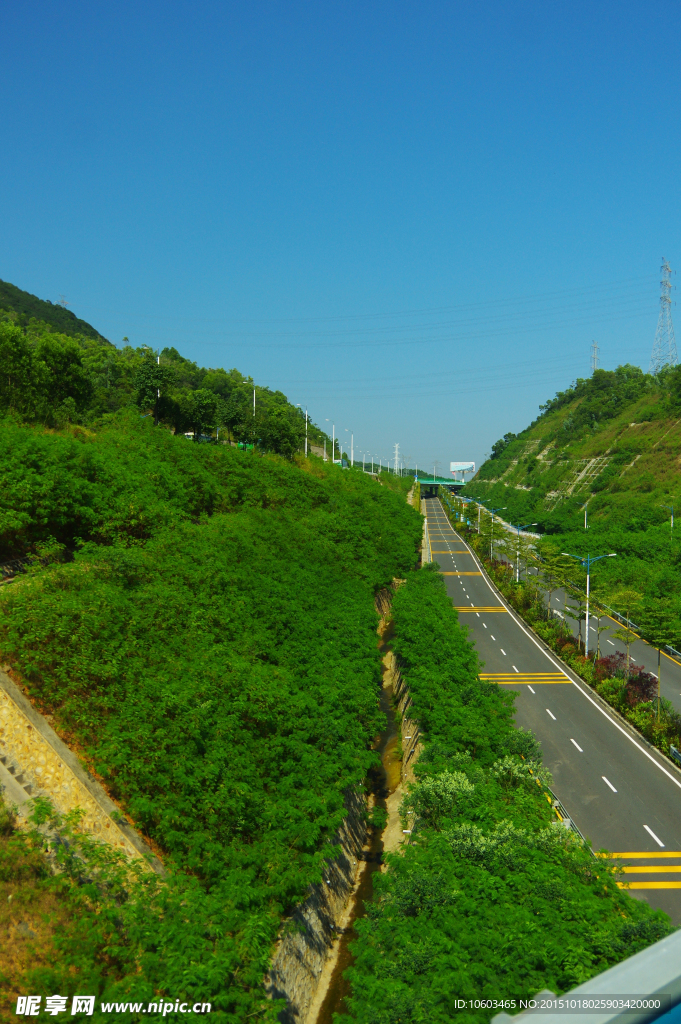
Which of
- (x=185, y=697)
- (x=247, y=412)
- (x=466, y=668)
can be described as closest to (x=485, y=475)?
(x=247, y=412)

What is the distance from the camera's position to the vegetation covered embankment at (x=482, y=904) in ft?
31.9

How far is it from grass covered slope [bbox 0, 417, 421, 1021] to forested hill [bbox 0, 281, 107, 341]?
116 metres

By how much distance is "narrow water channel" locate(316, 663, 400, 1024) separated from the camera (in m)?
14.1

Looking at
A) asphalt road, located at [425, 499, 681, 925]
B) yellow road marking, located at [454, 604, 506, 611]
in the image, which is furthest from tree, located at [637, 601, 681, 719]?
yellow road marking, located at [454, 604, 506, 611]

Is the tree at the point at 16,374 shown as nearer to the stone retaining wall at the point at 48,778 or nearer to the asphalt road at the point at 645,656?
the stone retaining wall at the point at 48,778

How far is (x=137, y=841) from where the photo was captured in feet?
41.5

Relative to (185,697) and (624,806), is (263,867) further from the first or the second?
(624,806)

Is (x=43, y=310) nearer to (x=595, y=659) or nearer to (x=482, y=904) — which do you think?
(x=595, y=659)

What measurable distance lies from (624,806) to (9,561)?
2097 cm

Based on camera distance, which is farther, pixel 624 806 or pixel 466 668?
pixel 466 668

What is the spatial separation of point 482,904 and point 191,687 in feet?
25.6

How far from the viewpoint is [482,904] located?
461 inches

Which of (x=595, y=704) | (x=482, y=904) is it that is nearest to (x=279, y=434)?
(x=595, y=704)

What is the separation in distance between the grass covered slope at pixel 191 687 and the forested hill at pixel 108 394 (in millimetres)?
13317
